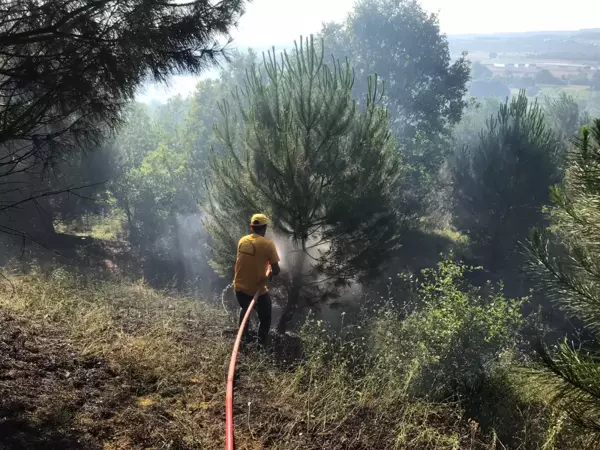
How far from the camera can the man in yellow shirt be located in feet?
18.7

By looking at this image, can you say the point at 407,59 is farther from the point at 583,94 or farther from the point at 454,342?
the point at 583,94

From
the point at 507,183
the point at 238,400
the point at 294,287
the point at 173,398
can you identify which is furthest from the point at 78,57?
the point at 507,183

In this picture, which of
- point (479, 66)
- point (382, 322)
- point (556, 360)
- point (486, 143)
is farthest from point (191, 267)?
point (479, 66)

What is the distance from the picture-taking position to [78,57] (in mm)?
4242

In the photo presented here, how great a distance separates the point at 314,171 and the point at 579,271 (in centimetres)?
501

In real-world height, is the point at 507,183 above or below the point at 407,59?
below

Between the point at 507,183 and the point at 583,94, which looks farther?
the point at 583,94

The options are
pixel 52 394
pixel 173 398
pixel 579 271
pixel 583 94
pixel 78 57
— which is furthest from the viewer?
pixel 583 94

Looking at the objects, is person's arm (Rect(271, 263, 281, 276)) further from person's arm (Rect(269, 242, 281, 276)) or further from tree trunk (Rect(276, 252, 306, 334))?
tree trunk (Rect(276, 252, 306, 334))

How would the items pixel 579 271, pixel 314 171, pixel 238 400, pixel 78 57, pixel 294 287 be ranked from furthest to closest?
1. pixel 294 287
2. pixel 314 171
3. pixel 78 57
4. pixel 579 271
5. pixel 238 400

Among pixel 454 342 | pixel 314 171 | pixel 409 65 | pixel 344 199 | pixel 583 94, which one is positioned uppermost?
pixel 583 94

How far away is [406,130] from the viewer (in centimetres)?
3161

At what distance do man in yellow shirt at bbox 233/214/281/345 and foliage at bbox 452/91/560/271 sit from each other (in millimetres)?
13514

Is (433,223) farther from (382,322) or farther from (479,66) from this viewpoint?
(479,66)
